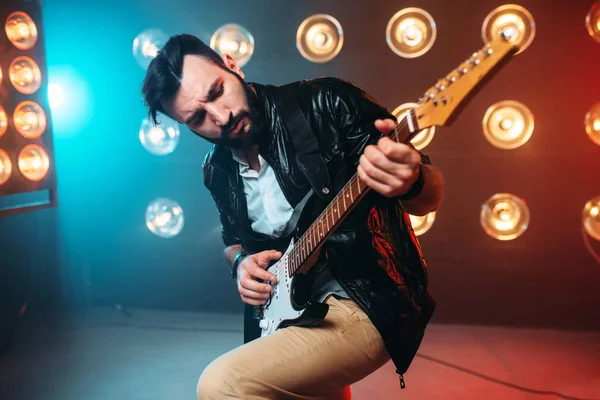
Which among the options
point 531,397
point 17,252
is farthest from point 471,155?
point 17,252

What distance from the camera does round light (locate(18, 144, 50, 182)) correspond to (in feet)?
7.84

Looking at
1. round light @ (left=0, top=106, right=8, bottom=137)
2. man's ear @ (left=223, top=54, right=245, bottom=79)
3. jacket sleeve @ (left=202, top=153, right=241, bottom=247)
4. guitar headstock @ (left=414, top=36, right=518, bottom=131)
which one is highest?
man's ear @ (left=223, top=54, right=245, bottom=79)

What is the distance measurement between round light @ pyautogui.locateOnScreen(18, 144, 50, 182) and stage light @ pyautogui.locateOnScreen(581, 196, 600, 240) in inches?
113

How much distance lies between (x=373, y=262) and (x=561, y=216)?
206cm

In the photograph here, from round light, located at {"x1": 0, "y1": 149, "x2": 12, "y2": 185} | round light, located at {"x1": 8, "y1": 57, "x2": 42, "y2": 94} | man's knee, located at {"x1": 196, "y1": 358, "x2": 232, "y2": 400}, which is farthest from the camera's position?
round light, located at {"x1": 8, "y1": 57, "x2": 42, "y2": 94}

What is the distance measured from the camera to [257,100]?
4.73 feet

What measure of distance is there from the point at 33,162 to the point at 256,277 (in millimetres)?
1683

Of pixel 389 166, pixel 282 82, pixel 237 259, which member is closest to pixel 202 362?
pixel 237 259

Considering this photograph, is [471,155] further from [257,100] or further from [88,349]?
[88,349]

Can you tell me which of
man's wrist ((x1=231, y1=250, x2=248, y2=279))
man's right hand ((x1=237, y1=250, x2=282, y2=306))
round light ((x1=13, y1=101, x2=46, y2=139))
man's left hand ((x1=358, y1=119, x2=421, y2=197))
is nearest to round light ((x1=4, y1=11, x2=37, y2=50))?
round light ((x1=13, y1=101, x2=46, y2=139))

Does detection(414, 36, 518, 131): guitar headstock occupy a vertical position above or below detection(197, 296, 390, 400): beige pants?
above

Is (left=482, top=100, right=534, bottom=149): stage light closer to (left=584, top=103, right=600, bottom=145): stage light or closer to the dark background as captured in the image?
the dark background

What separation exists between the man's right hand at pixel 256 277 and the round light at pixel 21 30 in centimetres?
178

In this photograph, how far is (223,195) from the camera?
1.65 metres
